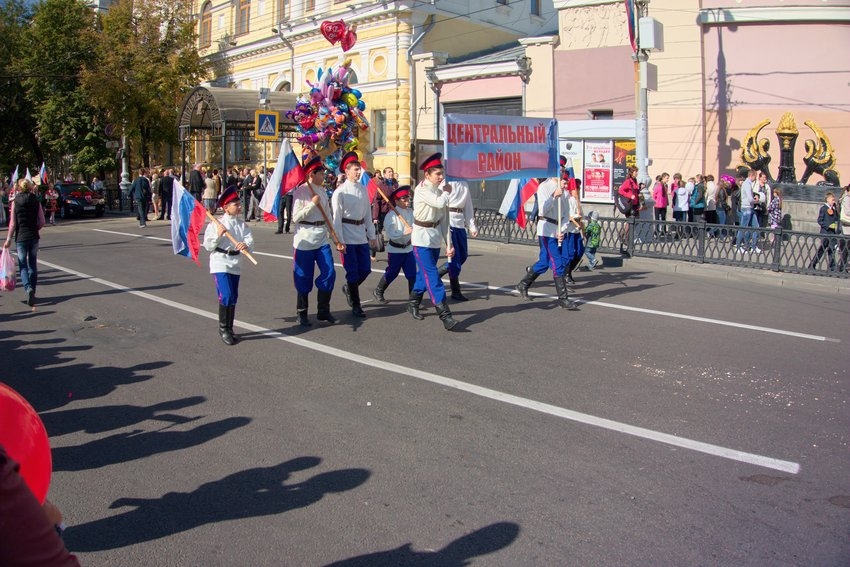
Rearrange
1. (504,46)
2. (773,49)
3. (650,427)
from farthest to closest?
1. (504,46)
2. (773,49)
3. (650,427)

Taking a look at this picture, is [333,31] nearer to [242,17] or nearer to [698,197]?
[698,197]

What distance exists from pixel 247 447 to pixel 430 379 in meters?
2.05

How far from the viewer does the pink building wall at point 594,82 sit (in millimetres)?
23000

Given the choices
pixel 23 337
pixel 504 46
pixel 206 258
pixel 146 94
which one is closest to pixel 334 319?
pixel 23 337

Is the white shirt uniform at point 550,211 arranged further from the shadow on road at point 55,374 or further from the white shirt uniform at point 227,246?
the shadow on road at point 55,374

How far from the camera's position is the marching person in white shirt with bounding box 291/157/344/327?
9031 millimetres

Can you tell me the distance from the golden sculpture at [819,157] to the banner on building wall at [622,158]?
13.9 feet

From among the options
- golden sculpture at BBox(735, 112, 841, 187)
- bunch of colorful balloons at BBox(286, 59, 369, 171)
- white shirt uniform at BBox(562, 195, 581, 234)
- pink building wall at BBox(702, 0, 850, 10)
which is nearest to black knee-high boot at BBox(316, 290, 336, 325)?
white shirt uniform at BBox(562, 195, 581, 234)

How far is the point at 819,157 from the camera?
19.7 metres

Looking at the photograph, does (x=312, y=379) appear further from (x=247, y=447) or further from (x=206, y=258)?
(x=206, y=258)

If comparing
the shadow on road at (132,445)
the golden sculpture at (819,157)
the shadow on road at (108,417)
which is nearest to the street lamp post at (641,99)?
the golden sculpture at (819,157)

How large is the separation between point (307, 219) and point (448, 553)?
5.71 metres

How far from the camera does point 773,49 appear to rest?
68.8 ft

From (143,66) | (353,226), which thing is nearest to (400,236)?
(353,226)
